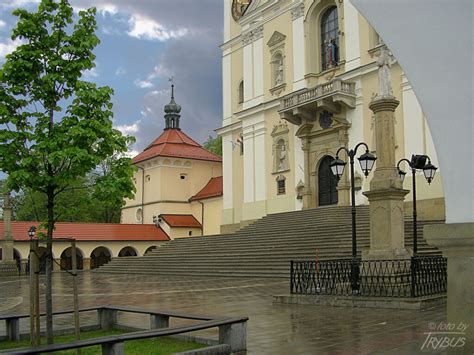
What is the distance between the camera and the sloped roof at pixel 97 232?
4291 centimetres

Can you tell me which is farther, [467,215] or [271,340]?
[271,340]

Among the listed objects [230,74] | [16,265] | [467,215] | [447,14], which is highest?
A: [230,74]

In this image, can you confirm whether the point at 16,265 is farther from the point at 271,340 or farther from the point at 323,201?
the point at 271,340

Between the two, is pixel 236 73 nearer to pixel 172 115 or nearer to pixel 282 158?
pixel 282 158

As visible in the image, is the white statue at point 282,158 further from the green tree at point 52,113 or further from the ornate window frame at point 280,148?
the green tree at point 52,113

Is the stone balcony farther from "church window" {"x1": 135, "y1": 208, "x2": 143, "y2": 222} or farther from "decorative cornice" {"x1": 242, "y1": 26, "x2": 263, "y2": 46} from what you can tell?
"church window" {"x1": 135, "y1": 208, "x2": 143, "y2": 222}

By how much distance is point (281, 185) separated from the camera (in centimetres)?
3819

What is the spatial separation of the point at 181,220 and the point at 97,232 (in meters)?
8.96

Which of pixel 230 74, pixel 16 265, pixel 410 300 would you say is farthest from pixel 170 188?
pixel 410 300

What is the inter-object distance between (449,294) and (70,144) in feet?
19.1

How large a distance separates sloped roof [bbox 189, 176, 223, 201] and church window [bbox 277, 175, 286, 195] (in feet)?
45.8

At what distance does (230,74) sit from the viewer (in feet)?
148

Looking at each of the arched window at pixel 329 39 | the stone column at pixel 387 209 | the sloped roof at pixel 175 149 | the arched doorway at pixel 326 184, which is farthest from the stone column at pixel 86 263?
the stone column at pixel 387 209

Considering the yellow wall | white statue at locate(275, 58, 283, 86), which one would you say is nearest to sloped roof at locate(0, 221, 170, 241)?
the yellow wall
